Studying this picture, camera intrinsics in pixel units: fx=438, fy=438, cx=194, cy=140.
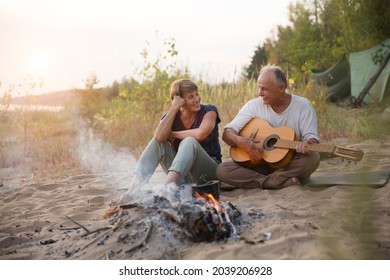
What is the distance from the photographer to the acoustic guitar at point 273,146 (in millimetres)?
3009

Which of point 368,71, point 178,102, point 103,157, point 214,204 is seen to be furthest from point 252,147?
point 368,71

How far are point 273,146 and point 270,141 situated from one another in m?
0.11

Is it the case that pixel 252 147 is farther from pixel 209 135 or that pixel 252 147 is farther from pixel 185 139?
pixel 185 139

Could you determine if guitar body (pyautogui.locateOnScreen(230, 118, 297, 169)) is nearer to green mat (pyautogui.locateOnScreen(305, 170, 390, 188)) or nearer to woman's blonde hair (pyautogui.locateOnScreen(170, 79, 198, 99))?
green mat (pyautogui.locateOnScreen(305, 170, 390, 188))

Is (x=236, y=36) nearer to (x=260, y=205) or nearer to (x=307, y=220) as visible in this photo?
(x=260, y=205)

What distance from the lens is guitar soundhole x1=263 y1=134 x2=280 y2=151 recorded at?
3201mm

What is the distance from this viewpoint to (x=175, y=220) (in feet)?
7.57

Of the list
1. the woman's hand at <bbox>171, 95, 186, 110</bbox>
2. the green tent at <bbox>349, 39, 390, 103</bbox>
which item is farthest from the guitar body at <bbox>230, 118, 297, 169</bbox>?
the green tent at <bbox>349, 39, 390, 103</bbox>

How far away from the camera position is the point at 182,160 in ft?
9.83

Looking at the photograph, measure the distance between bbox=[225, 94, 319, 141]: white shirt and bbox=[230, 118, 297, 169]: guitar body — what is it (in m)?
0.06

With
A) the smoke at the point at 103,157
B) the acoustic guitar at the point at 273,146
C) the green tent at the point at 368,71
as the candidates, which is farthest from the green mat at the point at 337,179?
the green tent at the point at 368,71

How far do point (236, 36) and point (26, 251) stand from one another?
2.72m

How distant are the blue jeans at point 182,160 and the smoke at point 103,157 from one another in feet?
5.62
